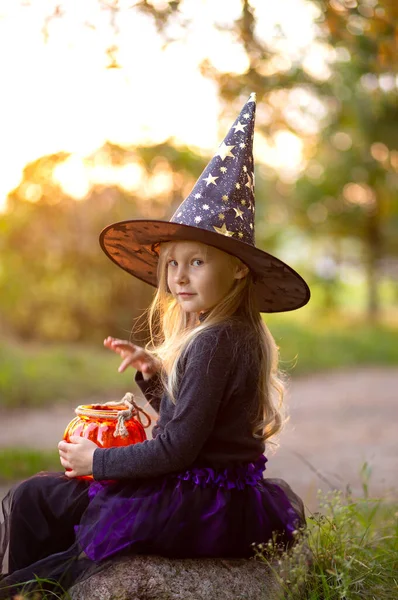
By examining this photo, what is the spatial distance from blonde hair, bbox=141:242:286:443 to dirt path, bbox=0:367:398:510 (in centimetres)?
155

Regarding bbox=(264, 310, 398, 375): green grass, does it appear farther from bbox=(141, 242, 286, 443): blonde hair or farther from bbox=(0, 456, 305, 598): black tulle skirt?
bbox=(0, 456, 305, 598): black tulle skirt

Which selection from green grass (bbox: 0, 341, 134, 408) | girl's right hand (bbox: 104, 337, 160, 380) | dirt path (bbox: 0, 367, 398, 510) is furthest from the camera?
green grass (bbox: 0, 341, 134, 408)

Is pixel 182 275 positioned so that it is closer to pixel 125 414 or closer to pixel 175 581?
pixel 125 414

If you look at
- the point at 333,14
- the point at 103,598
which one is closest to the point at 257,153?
the point at 333,14

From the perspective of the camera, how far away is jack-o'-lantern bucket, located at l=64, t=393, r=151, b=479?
278 cm

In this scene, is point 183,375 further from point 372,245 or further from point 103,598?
point 372,245

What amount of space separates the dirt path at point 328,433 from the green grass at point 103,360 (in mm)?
384

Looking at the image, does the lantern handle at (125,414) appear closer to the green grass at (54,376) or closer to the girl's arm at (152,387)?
the girl's arm at (152,387)

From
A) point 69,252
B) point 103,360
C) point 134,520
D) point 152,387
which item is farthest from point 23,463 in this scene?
point 69,252

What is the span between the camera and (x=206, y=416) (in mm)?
2543

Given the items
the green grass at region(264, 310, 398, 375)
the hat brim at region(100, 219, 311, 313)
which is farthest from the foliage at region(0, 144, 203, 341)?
the hat brim at region(100, 219, 311, 313)

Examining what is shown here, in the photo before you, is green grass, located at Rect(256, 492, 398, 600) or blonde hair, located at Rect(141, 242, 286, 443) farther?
blonde hair, located at Rect(141, 242, 286, 443)

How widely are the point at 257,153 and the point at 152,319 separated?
41.4 ft

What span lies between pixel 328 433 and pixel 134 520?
4.92m
